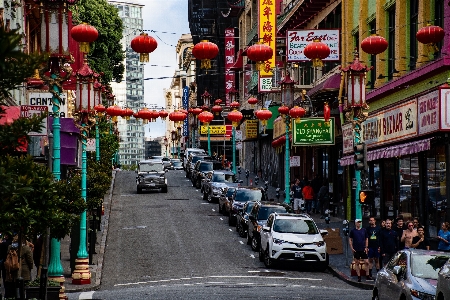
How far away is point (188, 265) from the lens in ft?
103

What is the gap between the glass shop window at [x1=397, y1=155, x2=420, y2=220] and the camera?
3334 centimetres

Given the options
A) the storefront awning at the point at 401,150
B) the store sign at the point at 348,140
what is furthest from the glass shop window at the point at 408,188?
the store sign at the point at 348,140

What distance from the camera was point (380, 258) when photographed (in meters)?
27.1

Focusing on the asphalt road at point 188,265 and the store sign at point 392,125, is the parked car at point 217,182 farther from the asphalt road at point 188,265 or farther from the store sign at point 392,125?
the store sign at point 392,125

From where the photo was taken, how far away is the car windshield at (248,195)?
141 ft

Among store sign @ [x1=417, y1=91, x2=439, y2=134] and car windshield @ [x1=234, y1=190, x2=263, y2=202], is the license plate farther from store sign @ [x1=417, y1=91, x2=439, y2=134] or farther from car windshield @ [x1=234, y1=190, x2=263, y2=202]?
car windshield @ [x1=234, y1=190, x2=263, y2=202]

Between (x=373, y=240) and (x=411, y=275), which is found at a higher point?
(x=411, y=275)

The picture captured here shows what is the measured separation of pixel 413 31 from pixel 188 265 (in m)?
11.9

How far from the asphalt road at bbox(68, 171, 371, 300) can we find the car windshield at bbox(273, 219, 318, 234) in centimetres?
129

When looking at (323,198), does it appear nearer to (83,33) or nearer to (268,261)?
(268,261)

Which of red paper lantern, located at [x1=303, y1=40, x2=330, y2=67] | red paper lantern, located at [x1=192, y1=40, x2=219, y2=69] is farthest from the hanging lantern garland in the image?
red paper lantern, located at [x1=192, y1=40, x2=219, y2=69]

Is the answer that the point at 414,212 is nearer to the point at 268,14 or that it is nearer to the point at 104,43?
the point at 268,14

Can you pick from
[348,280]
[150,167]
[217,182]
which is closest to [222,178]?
[217,182]

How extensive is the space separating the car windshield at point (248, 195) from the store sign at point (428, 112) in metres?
13.9
